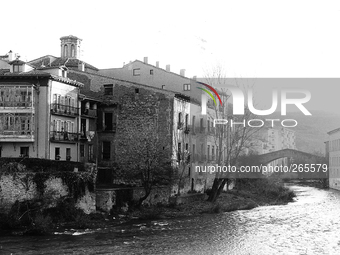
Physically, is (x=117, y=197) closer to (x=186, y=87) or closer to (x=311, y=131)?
(x=186, y=87)

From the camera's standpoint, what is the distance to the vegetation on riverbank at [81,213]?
24830 millimetres

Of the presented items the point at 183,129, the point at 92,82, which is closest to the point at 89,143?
the point at 92,82

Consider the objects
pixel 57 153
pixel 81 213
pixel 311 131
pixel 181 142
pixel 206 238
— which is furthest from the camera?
pixel 311 131

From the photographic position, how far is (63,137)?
33.8m

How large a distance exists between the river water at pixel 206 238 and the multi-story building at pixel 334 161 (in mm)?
25598

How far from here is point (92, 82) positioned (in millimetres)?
38438

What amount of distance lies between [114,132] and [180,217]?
9.67 metres

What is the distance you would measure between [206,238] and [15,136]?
1446 centimetres

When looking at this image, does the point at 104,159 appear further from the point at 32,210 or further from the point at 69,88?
the point at 32,210

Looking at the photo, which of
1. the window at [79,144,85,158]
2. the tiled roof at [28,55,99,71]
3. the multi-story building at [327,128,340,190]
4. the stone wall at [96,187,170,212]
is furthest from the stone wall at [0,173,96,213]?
the multi-story building at [327,128,340,190]

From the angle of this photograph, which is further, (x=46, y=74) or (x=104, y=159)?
(x=104, y=159)

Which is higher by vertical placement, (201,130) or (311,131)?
(311,131)

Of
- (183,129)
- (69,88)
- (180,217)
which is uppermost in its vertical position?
(69,88)

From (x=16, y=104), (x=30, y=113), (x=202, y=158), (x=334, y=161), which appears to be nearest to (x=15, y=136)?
(x=30, y=113)
